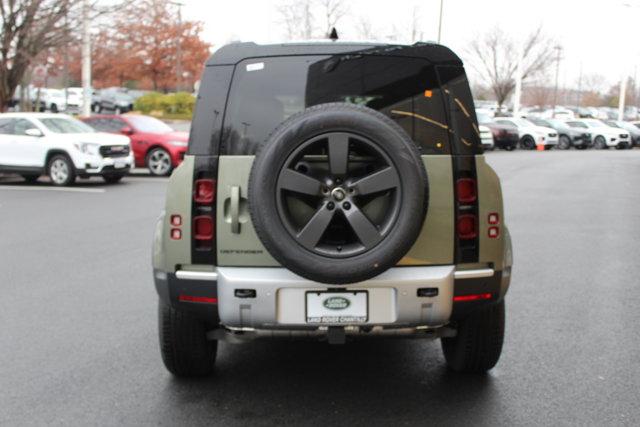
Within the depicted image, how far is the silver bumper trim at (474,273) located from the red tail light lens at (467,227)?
0.17 metres

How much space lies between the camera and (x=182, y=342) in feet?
13.7

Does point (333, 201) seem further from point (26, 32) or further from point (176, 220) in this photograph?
point (26, 32)

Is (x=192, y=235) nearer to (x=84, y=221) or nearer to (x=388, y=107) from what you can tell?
(x=388, y=107)

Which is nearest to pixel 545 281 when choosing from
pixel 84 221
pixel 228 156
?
pixel 228 156

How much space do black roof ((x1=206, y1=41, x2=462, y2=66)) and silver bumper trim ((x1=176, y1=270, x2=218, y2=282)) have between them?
42.6 inches

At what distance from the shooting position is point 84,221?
11016 millimetres

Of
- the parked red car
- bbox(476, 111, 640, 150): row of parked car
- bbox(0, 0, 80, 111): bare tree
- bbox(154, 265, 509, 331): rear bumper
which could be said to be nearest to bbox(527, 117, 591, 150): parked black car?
bbox(476, 111, 640, 150): row of parked car

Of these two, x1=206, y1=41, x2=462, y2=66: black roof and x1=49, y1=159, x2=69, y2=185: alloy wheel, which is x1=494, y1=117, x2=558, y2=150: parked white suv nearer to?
x1=49, y1=159, x2=69, y2=185: alloy wheel

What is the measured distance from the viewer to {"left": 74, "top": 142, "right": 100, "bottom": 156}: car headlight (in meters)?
16.0

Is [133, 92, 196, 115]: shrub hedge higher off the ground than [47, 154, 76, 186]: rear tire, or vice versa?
[133, 92, 196, 115]: shrub hedge

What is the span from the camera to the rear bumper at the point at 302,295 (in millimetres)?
3609

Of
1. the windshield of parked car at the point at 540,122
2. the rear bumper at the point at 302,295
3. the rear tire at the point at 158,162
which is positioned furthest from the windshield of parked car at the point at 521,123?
the rear bumper at the point at 302,295

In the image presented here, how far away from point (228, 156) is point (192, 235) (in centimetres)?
44

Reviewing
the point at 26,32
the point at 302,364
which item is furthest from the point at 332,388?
the point at 26,32
